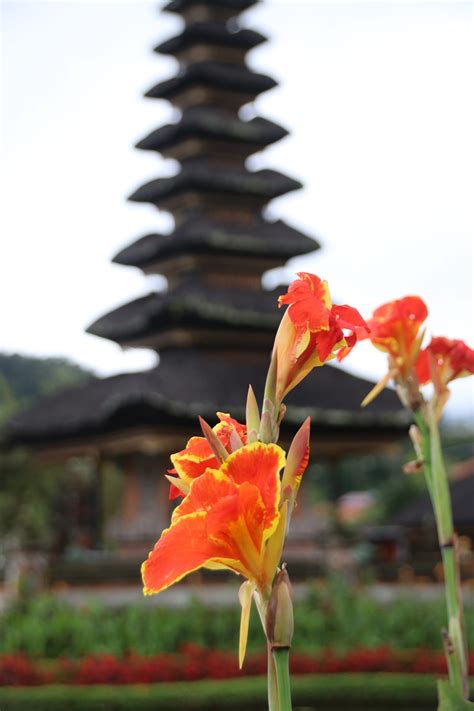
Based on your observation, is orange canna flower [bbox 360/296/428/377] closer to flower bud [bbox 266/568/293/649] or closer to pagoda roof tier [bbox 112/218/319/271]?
flower bud [bbox 266/568/293/649]

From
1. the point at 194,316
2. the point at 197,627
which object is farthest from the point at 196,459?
the point at 194,316

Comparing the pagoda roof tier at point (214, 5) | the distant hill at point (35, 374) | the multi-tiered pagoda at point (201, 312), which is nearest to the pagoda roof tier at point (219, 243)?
the multi-tiered pagoda at point (201, 312)

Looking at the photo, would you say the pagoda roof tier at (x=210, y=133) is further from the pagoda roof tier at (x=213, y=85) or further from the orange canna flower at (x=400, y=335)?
the orange canna flower at (x=400, y=335)

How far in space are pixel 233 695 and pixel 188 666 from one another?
2.63ft

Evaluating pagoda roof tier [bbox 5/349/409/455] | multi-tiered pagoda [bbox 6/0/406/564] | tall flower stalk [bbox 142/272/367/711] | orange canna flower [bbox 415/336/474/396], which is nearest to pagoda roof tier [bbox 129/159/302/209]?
multi-tiered pagoda [bbox 6/0/406/564]

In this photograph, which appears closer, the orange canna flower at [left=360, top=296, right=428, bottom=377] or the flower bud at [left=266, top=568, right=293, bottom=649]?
the flower bud at [left=266, top=568, right=293, bottom=649]

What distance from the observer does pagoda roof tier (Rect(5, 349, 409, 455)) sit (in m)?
16.7

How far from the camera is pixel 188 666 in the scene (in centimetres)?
1087

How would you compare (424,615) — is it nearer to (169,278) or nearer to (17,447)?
(169,278)

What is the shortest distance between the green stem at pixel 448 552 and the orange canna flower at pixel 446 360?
0.25 metres

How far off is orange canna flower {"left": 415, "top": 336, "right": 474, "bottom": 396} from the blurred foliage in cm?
984

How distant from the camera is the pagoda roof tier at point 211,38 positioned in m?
20.2

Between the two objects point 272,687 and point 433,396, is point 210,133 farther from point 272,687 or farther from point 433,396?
point 272,687

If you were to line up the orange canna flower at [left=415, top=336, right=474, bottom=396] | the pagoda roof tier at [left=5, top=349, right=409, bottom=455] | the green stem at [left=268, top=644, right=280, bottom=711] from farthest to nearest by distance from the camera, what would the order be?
1. the pagoda roof tier at [left=5, top=349, right=409, bottom=455]
2. the orange canna flower at [left=415, top=336, right=474, bottom=396]
3. the green stem at [left=268, top=644, right=280, bottom=711]
